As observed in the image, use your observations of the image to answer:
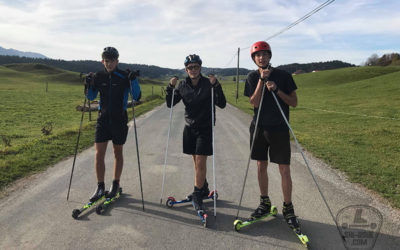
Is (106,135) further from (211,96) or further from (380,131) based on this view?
(380,131)

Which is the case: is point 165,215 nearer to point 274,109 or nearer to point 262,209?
point 262,209

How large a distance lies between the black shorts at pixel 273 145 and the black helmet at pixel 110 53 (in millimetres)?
2868

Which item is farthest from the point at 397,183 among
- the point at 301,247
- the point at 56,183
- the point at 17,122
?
the point at 17,122

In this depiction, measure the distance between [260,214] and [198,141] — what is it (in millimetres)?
1546

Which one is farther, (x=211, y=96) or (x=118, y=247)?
(x=211, y=96)

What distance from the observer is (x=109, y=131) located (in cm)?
491

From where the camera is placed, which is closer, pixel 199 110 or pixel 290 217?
pixel 290 217

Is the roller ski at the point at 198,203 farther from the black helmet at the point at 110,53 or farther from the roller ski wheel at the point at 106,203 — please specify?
the black helmet at the point at 110,53

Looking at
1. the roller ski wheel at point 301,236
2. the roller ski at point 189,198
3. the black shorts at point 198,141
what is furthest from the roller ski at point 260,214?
the black shorts at point 198,141

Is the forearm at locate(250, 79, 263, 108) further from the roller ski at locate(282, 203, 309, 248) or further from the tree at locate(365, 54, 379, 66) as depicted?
the tree at locate(365, 54, 379, 66)

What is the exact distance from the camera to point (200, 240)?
368 cm

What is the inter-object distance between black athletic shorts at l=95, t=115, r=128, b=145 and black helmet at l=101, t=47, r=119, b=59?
1.12m

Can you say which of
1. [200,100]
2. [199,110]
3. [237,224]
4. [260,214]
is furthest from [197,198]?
[200,100]

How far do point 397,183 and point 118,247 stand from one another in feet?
19.0
